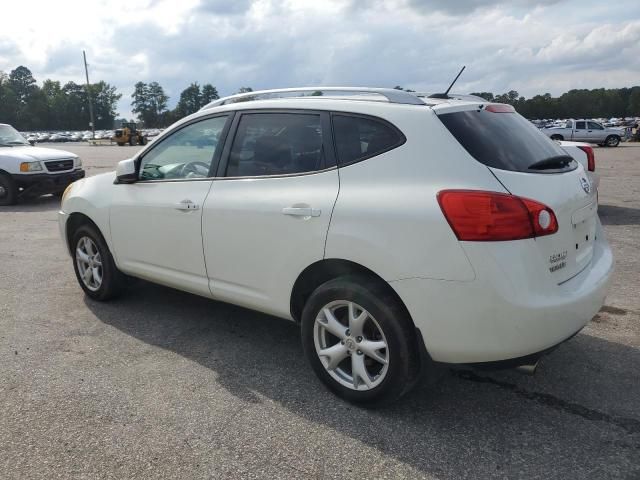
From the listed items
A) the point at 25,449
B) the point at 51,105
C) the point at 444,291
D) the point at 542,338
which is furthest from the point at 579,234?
the point at 51,105

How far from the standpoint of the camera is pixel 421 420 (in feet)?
9.85

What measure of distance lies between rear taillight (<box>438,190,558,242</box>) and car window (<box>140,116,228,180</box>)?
76.6 inches

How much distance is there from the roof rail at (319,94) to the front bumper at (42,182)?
8935mm

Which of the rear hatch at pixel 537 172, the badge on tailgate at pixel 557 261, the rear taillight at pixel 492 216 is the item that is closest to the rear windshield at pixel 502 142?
the rear hatch at pixel 537 172

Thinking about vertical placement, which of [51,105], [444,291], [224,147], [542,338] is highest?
[51,105]

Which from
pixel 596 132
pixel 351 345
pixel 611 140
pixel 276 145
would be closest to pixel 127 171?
pixel 276 145

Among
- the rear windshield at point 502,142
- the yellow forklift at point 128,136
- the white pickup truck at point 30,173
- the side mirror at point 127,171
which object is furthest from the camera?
the yellow forklift at point 128,136

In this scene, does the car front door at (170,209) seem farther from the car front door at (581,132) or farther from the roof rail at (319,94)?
the car front door at (581,132)

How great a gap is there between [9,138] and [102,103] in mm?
133042

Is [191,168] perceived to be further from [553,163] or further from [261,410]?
[553,163]

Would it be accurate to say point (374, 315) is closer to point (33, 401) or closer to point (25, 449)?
point (25, 449)

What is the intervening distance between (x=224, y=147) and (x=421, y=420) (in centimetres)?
219

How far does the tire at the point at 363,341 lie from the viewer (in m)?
2.85

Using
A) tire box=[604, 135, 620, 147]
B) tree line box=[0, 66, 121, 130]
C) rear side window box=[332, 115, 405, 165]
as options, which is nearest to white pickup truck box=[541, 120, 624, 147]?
tire box=[604, 135, 620, 147]
